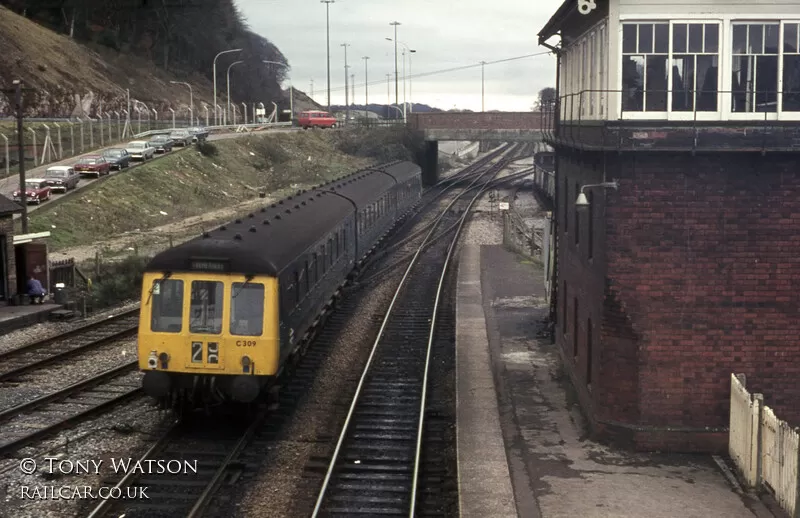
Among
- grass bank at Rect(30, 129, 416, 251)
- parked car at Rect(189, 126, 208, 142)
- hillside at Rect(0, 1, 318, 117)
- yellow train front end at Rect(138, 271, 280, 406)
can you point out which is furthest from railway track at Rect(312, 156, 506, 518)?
Result: hillside at Rect(0, 1, 318, 117)

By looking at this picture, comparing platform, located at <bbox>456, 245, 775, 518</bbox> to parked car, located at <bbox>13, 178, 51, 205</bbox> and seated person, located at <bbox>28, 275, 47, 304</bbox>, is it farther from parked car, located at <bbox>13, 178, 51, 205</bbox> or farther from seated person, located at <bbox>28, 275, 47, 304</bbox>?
parked car, located at <bbox>13, 178, 51, 205</bbox>

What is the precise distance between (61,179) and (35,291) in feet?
62.8

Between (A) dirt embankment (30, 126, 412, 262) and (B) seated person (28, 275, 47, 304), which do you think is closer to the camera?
(B) seated person (28, 275, 47, 304)

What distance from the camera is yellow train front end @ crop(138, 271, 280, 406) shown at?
1350cm

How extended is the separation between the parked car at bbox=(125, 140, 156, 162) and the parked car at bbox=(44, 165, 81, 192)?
7.80 m

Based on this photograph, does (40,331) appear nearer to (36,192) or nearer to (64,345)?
(64,345)

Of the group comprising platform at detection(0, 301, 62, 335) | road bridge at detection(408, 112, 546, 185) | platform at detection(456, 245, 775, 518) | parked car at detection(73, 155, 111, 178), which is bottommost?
platform at detection(456, 245, 775, 518)

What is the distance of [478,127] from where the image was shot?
225 ft

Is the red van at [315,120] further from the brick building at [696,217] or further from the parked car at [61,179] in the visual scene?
the brick building at [696,217]

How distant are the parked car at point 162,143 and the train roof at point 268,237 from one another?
105 ft

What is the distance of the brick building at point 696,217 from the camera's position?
13086 millimetres

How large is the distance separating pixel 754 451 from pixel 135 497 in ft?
24.4

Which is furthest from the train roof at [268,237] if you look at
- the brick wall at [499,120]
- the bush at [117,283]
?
the brick wall at [499,120]

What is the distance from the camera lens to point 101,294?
25.5m
